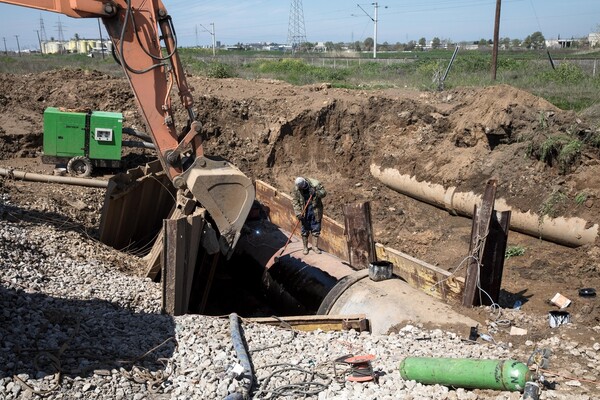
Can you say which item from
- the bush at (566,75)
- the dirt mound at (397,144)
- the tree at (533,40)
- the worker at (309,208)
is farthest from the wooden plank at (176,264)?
the tree at (533,40)

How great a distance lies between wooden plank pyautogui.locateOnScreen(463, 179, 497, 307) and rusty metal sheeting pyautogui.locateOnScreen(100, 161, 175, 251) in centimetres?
532

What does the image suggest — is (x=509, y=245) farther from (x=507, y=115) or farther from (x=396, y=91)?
(x=396, y=91)

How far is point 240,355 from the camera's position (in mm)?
6070

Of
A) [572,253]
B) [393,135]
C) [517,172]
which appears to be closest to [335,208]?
[393,135]

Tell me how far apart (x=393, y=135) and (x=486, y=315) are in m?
9.22

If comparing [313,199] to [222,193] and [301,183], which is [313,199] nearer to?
[301,183]

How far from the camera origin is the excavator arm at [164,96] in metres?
8.80

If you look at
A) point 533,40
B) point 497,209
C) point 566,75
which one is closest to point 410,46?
point 533,40

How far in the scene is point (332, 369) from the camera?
6.01m

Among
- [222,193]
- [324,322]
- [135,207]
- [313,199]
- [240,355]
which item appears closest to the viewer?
[240,355]

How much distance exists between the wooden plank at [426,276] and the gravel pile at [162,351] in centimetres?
138

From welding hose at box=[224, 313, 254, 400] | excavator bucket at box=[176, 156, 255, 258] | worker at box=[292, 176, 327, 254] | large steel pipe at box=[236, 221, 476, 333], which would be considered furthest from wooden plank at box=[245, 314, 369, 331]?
worker at box=[292, 176, 327, 254]

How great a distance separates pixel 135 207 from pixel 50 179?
309 cm

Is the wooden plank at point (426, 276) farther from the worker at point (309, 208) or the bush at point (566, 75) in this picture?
the bush at point (566, 75)
